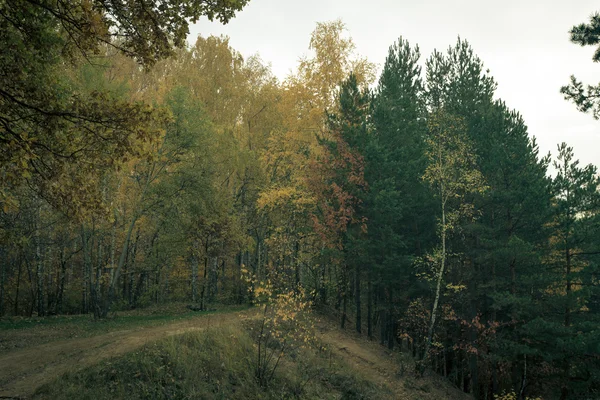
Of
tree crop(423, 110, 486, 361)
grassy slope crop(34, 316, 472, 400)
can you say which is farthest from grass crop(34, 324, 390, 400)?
tree crop(423, 110, 486, 361)

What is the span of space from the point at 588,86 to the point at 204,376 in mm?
11881

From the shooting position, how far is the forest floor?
9352mm

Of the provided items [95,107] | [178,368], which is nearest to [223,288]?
[178,368]

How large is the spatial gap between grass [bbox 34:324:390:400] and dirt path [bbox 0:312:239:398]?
0.51 metres

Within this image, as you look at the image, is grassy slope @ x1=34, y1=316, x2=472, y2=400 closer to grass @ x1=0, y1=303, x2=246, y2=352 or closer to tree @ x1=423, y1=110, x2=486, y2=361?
tree @ x1=423, y1=110, x2=486, y2=361

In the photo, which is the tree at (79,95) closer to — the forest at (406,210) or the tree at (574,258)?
the forest at (406,210)

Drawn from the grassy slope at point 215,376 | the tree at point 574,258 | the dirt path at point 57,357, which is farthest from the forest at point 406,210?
the dirt path at point 57,357

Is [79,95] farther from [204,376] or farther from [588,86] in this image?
[588,86]

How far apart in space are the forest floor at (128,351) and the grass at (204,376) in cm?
53

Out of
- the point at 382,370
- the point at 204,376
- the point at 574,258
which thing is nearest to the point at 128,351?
the point at 204,376

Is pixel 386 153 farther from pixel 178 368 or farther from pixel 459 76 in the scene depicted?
pixel 178 368

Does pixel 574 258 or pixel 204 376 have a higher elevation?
pixel 574 258

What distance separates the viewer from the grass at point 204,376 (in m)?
8.67

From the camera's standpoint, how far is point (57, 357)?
10.6 metres
